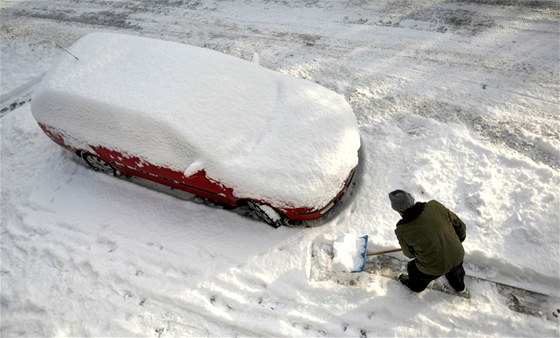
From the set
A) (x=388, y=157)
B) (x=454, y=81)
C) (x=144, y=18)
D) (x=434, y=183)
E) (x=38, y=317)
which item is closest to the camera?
(x=38, y=317)

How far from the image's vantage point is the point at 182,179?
14.3 ft

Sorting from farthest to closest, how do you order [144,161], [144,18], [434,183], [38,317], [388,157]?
[144,18] → [388,157] → [434,183] → [144,161] → [38,317]

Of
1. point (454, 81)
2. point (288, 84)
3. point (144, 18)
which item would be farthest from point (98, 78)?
point (454, 81)

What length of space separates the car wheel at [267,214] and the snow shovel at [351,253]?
69cm

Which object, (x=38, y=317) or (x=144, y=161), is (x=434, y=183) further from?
(x=38, y=317)

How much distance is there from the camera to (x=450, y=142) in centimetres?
501

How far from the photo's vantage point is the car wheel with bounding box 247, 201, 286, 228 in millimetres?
4242

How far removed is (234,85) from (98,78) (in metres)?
1.61

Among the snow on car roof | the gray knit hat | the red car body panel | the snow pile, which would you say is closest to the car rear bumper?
the red car body panel

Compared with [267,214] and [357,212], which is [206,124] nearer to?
[267,214]

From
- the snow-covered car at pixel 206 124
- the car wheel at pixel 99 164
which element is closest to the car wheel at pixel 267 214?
the snow-covered car at pixel 206 124

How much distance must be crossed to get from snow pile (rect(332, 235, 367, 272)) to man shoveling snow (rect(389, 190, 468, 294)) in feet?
2.40

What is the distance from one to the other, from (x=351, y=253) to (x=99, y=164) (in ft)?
11.4

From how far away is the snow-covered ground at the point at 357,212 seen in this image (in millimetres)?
3924
